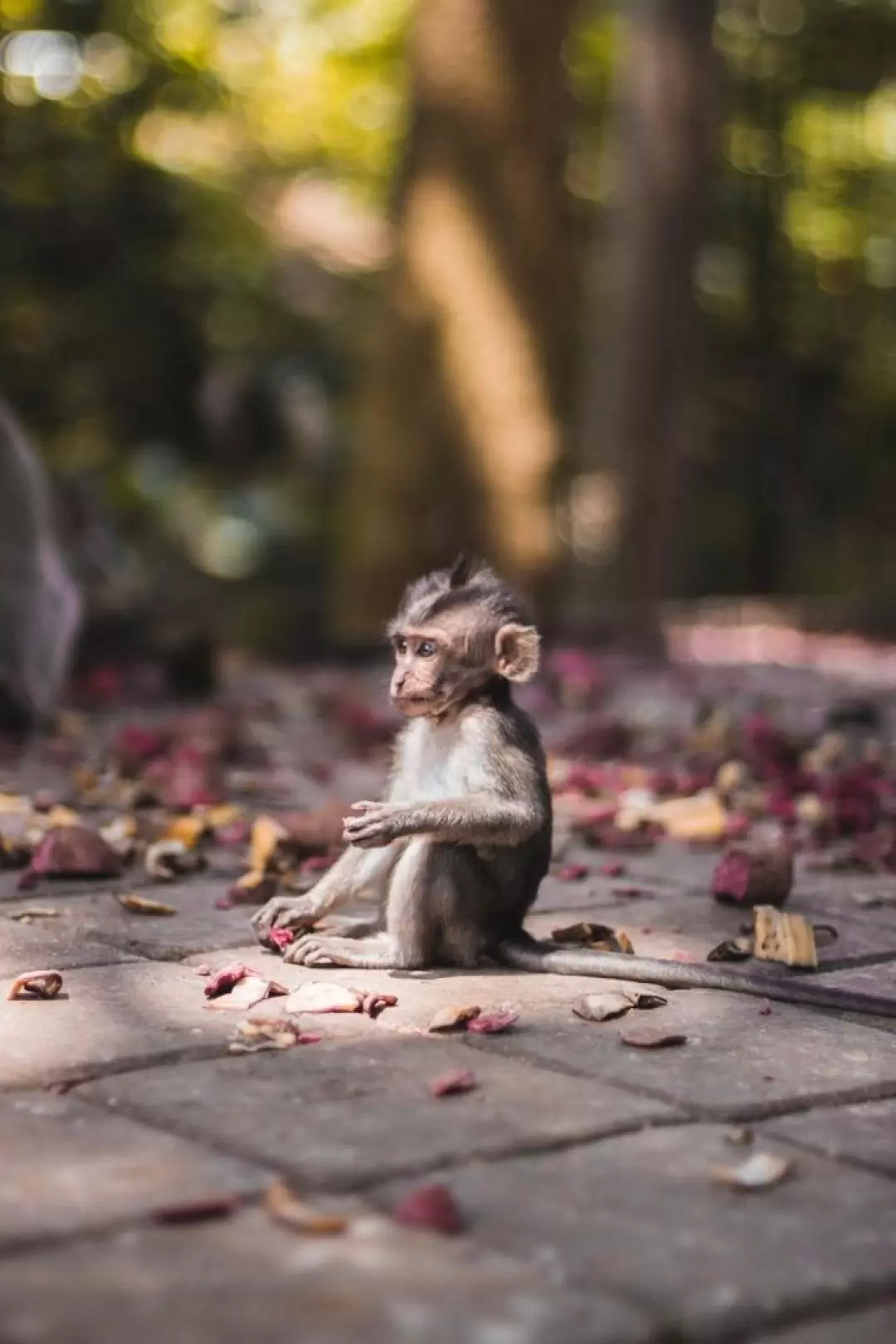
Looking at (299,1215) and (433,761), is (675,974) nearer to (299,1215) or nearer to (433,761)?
(433,761)

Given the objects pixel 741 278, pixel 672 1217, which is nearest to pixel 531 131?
pixel 741 278

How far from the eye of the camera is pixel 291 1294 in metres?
2.40

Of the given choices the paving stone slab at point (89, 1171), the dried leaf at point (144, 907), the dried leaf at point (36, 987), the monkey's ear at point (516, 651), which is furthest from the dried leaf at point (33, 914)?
the paving stone slab at point (89, 1171)

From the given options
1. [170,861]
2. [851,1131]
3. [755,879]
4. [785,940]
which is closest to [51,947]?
[170,861]

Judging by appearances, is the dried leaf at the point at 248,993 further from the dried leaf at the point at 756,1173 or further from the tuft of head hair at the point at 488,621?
the dried leaf at the point at 756,1173

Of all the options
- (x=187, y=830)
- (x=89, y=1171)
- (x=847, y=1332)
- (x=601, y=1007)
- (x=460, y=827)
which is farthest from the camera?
(x=187, y=830)

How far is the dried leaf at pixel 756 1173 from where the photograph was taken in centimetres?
288

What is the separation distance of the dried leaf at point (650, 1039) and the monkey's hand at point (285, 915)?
102 cm

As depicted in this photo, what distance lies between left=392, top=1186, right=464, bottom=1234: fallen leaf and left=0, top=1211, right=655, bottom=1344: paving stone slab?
0.09 ft

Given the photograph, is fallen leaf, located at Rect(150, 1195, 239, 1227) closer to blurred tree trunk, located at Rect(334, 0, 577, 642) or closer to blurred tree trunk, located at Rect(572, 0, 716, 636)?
blurred tree trunk, located at Rect(334, 0, 577, 642)

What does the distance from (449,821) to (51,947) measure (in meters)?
0.92

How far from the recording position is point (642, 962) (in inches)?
163

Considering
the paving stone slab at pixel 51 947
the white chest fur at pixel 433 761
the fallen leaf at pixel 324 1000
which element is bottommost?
the fallen leaf at pixel 324 1000

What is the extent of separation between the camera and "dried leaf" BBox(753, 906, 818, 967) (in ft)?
14.6
